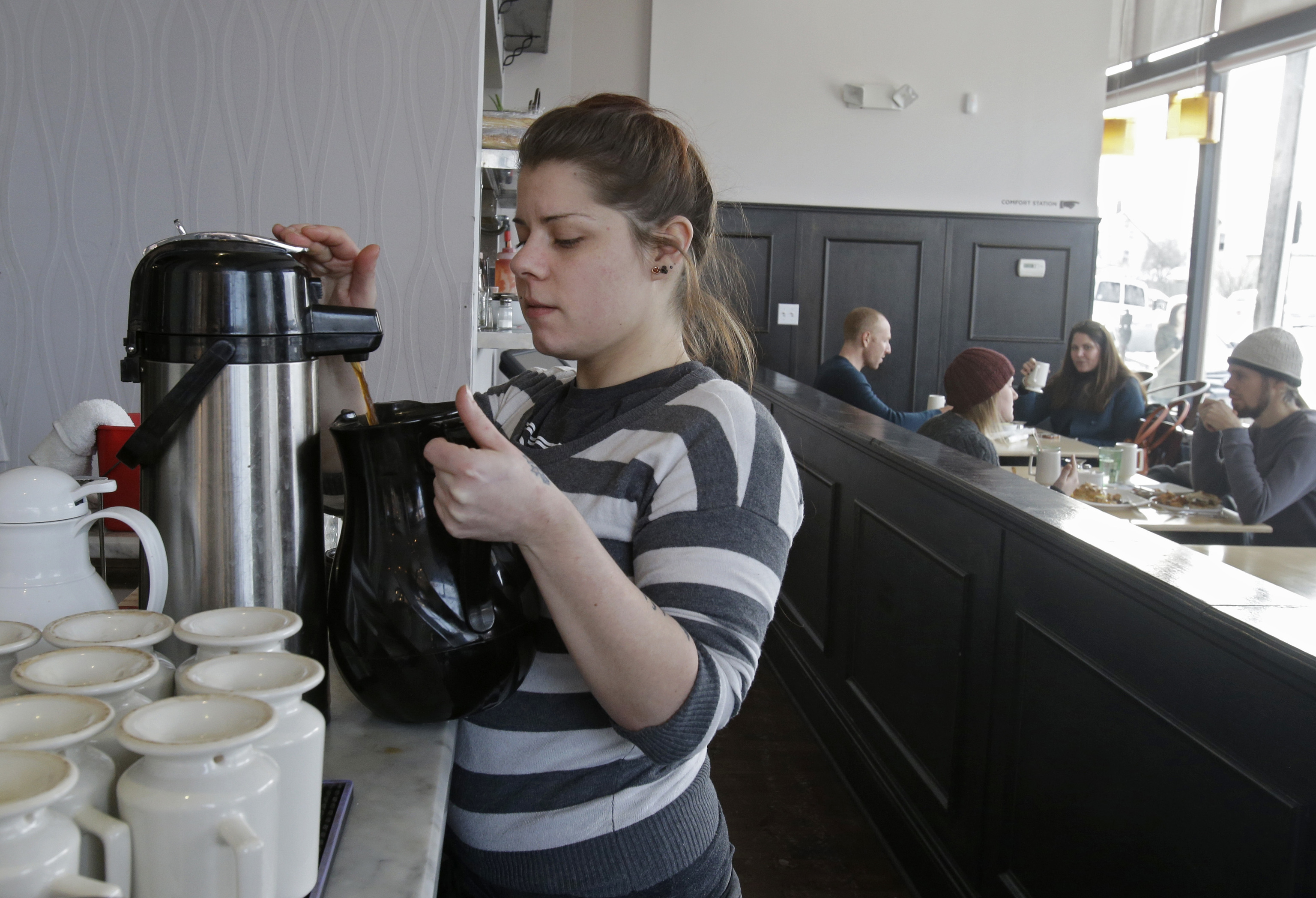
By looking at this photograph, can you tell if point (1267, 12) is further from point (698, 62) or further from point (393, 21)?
point (393, 21)

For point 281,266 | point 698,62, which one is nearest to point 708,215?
point 281,266

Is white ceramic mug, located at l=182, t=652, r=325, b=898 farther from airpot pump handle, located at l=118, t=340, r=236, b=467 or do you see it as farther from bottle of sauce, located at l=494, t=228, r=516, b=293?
bottle of sauce, located at l=494, t=228, r=516, b=293

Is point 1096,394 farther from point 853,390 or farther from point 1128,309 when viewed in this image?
point 1128,309

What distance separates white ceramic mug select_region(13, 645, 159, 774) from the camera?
53 cm

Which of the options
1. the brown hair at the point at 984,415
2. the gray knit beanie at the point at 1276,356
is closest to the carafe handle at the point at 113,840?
the brown hair at the point at 984,415

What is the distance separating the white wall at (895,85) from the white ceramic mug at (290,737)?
5778 millimetres

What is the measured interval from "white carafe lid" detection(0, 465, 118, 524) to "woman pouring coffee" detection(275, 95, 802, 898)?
266 mm

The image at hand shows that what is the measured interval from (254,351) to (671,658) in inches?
15.8

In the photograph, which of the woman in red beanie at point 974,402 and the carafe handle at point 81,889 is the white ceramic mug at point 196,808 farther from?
the woman in red beanie at point 974,402

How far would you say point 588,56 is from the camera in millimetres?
5961

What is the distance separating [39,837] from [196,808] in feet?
0.22

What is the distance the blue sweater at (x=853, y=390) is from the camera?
5.09 m

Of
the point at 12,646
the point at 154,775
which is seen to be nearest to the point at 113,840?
the point at 154,775

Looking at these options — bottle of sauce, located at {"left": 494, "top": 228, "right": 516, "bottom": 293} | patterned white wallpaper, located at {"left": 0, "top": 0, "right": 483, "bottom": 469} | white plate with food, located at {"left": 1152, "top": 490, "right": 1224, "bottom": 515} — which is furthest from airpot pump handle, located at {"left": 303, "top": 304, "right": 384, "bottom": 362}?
white plate with food, located at {"left": 1152, "top": 490, "right": 1224, "bottom": 515}
